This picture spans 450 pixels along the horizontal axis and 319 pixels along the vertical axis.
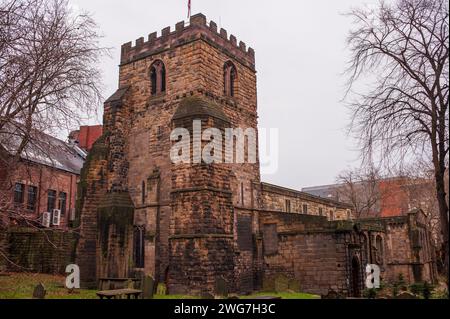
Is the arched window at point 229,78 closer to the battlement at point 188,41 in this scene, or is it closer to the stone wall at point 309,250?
the battlement at point 188,41

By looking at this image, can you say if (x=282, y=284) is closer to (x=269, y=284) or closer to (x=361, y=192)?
(x=269, y=284)

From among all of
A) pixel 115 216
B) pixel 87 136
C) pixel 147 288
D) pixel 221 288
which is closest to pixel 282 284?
pixel 221 288

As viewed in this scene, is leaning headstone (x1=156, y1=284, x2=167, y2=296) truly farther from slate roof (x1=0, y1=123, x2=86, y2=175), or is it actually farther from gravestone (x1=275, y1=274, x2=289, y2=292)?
slate roof (x1=0, y1=123, x2=86, y2=175)

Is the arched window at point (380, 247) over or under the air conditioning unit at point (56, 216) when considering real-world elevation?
under

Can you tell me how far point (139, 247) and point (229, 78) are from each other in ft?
33.3

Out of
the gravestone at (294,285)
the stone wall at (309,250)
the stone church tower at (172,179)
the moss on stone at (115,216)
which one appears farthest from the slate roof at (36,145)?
the gravestone at (294,285)

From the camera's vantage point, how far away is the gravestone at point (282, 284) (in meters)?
20.4

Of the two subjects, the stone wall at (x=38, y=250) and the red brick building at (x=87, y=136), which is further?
the red brick building at (x=87, y=136)

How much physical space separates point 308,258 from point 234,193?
16.5ft

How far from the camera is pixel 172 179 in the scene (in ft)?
62.5

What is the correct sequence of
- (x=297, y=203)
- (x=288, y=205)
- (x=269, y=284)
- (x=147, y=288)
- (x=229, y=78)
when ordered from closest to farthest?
(x=147, y=288) → (x=269, y=284) → (x=229, y=78) → (x=288, y=205) → (x=297, y=203)

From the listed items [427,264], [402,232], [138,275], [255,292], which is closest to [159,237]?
[138,275]

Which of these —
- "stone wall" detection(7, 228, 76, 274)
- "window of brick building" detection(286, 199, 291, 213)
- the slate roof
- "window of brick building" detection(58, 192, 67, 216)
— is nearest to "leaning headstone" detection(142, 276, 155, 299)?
the slate roof

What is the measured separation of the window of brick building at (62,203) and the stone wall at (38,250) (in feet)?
36.8
